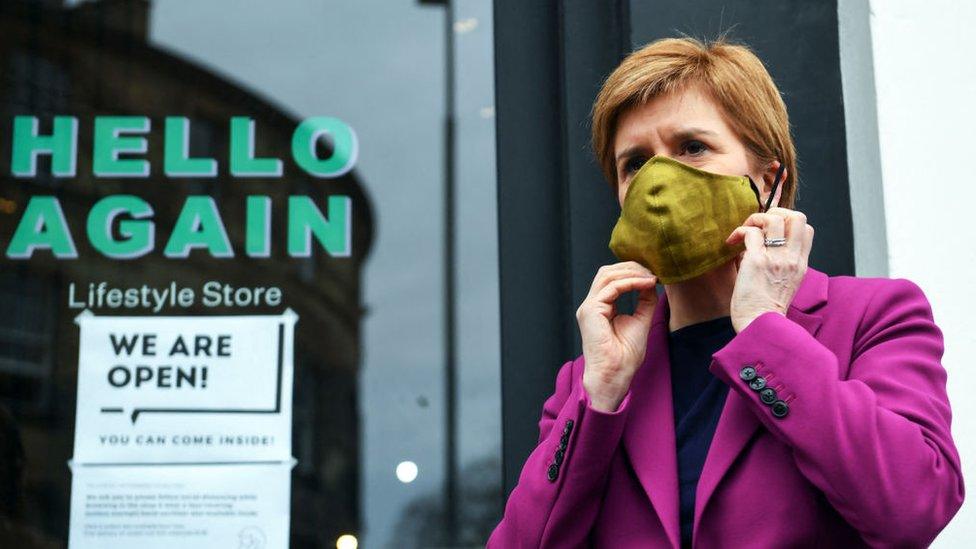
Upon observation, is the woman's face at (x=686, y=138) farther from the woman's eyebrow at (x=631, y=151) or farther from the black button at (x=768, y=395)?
the black button at (x=768, y=395)

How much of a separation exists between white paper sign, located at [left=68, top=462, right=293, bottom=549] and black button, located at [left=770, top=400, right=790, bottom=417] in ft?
5.61

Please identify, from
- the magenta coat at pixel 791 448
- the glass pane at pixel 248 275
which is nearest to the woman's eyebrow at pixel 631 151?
the magenta coat at pixel 791 448

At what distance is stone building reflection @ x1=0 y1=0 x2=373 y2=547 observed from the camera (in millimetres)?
3365

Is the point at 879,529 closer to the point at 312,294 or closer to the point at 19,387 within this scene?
the point at 312,294

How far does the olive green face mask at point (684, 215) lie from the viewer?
85.2 inches

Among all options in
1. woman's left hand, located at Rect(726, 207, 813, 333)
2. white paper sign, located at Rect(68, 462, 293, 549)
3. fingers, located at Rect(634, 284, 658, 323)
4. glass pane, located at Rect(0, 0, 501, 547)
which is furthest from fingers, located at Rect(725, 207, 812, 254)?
white paper sign, located at Rect(68, 462, 293, 549)

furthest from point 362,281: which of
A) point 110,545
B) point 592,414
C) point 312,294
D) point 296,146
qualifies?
point 592,414

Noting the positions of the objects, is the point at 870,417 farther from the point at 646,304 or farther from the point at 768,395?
the point at 646,304

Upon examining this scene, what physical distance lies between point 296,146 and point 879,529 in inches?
83.2

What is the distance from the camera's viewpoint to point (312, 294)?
3.46 m

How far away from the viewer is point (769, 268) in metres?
2.10

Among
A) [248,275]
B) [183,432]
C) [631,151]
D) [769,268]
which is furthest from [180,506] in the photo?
[769,268]

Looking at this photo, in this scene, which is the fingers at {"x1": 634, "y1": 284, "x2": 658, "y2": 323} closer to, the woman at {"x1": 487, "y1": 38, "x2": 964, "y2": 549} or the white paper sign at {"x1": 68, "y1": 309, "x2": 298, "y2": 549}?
the woman at {"x1": 487, "y1": 38, "x2": 964, "y2": 549}

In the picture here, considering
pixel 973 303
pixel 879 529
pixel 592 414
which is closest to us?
pixel 879 529
